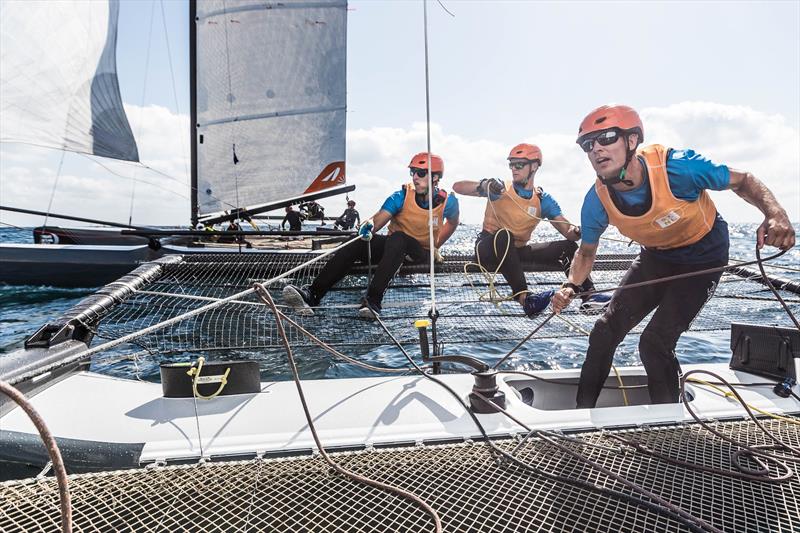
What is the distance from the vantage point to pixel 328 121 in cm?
1140

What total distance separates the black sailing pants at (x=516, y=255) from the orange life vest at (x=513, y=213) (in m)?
0.16

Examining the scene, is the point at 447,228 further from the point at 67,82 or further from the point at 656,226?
the point at 67,82

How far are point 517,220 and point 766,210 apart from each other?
9.00 ft

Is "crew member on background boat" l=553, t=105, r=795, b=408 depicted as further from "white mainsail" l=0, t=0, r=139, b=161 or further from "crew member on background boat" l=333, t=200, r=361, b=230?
"crew member on background boat" l=333, t=200, r=361, b=230

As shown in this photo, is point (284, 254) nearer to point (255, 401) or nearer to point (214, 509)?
point (255, 401)

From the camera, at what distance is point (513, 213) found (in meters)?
4.72

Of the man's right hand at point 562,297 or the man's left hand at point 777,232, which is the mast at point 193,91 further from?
the man's left hand at point 777,232

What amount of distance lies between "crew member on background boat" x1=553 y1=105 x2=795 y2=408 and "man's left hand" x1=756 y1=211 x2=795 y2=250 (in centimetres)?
16

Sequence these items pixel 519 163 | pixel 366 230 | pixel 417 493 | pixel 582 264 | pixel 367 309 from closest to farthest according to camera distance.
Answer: pixel 417 493
pixel 582 264
pixel 367 309
pixel 366 230
pixel 519 163

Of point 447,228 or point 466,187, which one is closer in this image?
point 466,187

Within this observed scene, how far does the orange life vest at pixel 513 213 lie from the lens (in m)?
4.68

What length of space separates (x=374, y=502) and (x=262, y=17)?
11.1 metres

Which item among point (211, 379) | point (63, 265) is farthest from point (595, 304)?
point (63, 265)

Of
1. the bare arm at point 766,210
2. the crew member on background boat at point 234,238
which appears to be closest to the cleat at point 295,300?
the crew member on background boat at point 234,238
